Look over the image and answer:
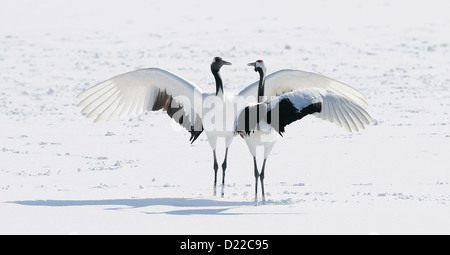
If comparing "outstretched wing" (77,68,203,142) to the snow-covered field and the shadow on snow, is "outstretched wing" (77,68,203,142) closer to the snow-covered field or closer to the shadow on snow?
the snow-covered field

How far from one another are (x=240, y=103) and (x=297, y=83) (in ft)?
2.60

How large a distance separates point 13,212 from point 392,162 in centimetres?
528

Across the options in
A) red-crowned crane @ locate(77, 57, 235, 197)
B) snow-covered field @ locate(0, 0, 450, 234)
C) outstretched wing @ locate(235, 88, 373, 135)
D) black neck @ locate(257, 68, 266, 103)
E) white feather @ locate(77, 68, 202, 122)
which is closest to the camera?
snow-covered field @ locate(0, 0, 450, 234)

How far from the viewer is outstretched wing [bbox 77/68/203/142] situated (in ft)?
32.1

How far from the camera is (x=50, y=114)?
1705 cm

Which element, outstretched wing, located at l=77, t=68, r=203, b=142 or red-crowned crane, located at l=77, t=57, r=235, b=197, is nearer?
red-crowned crane, located at l=77, t=57, r=235, b=197

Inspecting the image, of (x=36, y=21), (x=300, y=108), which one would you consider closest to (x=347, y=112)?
(x=300, y=108)

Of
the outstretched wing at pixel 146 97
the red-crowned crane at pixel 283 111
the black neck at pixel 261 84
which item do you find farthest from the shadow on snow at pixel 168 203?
the outstretched wing at pixel 146 97

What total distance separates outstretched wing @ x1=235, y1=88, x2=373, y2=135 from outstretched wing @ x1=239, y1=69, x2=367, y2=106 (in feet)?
3.01

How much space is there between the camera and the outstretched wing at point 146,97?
9789 millimetres

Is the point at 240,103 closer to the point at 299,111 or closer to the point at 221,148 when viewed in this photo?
the point at 299,111

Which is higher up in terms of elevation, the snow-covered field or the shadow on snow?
the snow-covered field

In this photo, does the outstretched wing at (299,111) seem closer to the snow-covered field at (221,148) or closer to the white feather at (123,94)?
the snow-covered field at (221,148)

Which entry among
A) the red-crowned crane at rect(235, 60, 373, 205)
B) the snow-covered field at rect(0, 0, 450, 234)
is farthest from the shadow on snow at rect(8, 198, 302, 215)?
the red-crowned crane at rect(235, 60, 373, 205)
